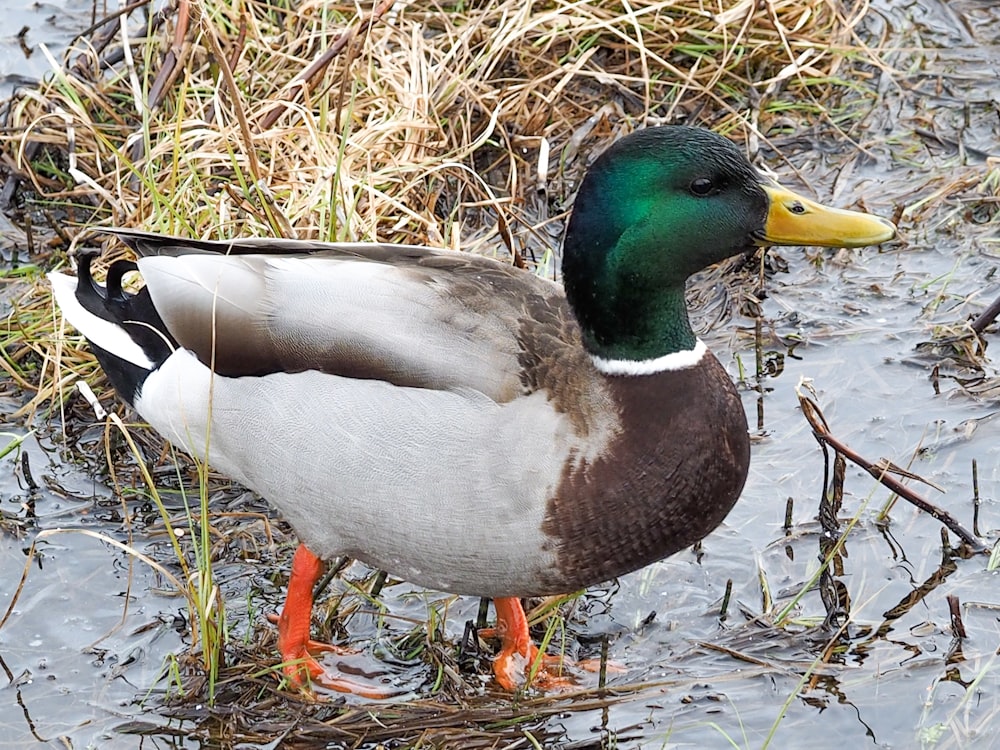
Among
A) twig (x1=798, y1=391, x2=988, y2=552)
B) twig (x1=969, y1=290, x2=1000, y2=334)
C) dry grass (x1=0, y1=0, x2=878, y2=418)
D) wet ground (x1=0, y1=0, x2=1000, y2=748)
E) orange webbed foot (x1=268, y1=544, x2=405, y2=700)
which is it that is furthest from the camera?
dry grass (x1=0, y1=0, x2=878, y2=418)

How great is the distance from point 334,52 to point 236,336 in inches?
76.6

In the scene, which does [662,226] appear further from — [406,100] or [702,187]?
[406,100]

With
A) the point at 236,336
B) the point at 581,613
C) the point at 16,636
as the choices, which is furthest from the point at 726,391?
the point at 16,636

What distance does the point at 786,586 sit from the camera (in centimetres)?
423

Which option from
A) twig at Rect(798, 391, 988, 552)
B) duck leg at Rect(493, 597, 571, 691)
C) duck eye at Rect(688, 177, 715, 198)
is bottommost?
duck leg at Rect(493, 597, 571, 691)

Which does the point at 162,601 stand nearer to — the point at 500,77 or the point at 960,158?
the point at 500,77

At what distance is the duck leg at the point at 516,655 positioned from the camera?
3994mm

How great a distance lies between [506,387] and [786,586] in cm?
113

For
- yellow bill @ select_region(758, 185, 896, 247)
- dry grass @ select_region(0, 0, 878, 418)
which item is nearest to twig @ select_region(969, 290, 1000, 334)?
dry grass @ select_region(0, 0, 878, 418)

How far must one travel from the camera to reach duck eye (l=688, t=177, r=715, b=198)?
368cm

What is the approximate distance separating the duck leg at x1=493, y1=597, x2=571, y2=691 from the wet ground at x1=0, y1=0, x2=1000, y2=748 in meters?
0.13

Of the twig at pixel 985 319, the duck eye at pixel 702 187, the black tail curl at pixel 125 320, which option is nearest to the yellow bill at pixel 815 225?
the duck eye at pixel 702 187

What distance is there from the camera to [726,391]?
3.83m

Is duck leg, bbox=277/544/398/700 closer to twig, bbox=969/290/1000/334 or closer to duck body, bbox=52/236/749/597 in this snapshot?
duck body, bbox=52/236/749/597
